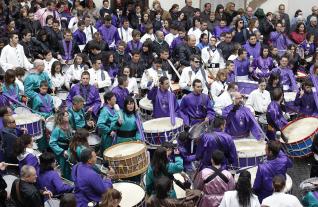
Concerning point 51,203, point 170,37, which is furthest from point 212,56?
point 51,203

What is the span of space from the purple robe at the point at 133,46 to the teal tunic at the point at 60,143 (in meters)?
5.93

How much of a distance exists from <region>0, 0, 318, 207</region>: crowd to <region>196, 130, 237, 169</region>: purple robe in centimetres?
2

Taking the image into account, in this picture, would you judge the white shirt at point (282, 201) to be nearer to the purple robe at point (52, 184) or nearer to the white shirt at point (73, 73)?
the purple robe at point (52, 184)

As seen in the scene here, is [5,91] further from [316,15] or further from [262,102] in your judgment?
[316,15]

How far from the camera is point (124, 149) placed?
30.4ft

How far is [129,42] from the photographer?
15.3m

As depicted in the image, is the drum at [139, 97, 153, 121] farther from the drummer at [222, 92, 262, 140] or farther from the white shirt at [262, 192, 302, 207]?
the white shirt at [262, 192, 302, 207]

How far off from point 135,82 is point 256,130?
356cm

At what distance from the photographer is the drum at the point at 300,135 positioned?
10.3 metres

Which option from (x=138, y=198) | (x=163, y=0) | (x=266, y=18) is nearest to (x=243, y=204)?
(x=138, y=198)

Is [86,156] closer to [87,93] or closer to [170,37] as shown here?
[87,93]

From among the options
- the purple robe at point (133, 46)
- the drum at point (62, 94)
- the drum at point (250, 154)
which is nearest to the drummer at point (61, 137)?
the drum at point (250, 154)

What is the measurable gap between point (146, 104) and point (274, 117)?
2.83m

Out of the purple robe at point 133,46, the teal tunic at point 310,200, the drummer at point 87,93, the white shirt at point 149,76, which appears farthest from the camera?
the purple robe at point 133,46
